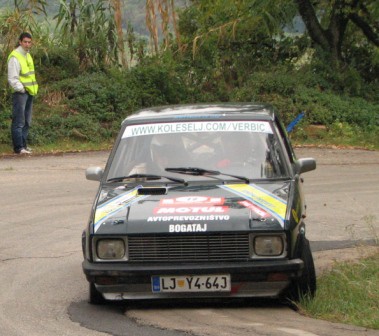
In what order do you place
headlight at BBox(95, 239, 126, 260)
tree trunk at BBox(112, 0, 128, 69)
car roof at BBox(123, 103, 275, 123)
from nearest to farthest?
headlight at BBox(95, 239, 126, 260), car roof at BBox(123, 103, 275, 123), tree trunk at BBox(112, 0, 128, 69)

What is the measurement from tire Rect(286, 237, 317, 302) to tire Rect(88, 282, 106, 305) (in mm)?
1548

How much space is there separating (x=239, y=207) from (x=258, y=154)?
121 centimetres

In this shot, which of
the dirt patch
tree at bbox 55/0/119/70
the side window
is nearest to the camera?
the side window

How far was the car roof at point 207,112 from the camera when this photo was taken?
9852 mm

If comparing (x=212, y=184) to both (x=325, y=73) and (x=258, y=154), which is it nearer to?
(x=258, y=154)

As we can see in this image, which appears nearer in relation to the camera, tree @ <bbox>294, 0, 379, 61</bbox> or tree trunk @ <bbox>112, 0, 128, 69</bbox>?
tree trunk @ <bbox>112, 0, 128, 69</bbox>

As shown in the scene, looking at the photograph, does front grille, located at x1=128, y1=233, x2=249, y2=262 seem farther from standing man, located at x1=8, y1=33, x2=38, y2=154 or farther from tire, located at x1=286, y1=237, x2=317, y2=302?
standing man, located at x1=8, y1=33, x2=38, y2=154

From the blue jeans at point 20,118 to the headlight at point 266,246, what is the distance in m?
11.6

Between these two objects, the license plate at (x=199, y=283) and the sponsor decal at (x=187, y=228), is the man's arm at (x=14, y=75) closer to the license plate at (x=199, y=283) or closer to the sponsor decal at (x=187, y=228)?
the sponsor decal at (x=187, y=228)

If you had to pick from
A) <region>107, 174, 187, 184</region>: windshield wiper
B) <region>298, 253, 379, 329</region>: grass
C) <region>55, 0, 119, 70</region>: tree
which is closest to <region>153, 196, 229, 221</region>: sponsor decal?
<region>107, 174, 187, 184</region>: windshield wiper

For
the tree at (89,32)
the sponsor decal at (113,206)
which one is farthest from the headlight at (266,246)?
the tree at (89,32)

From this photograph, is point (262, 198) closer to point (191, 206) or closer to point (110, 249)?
point (191, 206)

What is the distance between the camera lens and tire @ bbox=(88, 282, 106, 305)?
8633mm

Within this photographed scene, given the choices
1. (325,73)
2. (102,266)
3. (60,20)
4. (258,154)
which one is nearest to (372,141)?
(325,73)
